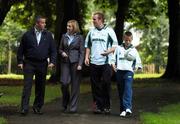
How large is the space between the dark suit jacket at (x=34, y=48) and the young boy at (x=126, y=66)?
1.48 metres

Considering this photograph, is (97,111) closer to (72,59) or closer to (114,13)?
(72,59)

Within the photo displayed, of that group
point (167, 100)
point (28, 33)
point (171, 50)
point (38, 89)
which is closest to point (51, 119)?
point (38, 89)

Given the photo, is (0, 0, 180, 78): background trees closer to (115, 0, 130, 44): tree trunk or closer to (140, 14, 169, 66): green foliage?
(115, 0, 130, 44): tree trunk

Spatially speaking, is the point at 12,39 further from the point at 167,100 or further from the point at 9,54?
the point at 167,100

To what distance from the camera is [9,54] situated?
68188mm

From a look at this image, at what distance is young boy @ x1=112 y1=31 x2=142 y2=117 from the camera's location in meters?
13.2

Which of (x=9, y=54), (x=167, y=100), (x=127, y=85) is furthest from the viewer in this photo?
(x=9, y=54)

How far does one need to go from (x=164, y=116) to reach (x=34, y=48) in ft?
11.3

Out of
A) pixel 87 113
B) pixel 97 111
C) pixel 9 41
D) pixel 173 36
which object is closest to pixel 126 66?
pixel 97 111

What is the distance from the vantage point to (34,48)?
43.6ft

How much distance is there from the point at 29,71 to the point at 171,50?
21.1 m

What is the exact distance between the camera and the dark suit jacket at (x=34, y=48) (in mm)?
13273

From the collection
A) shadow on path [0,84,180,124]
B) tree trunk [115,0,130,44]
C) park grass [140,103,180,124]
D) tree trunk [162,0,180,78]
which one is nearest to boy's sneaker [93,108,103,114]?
shadow on path [0,84,180,124]

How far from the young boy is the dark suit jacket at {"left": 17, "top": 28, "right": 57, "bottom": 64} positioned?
148 centimetres
